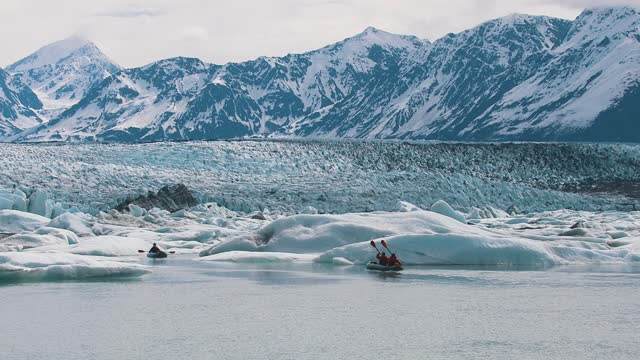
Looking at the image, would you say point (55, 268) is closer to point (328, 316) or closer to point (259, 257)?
point (259, 257)

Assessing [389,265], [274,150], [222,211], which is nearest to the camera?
[389,265]

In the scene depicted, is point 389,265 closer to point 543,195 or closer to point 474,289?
point 474,289

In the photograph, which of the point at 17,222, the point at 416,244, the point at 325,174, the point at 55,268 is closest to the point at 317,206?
the point at 325,174

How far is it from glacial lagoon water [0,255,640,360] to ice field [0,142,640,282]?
3.83m

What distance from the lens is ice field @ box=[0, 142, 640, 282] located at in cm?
3762

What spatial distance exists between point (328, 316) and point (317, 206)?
52550 mm

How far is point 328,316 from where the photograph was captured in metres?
23.6

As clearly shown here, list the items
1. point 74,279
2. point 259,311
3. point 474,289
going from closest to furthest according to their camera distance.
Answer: point 259,311, point 474,289, point 74,279

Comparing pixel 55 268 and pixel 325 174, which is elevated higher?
pixel 325 174

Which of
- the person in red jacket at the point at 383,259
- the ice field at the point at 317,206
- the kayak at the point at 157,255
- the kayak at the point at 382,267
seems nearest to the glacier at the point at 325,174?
the ice field at the point at 317,206

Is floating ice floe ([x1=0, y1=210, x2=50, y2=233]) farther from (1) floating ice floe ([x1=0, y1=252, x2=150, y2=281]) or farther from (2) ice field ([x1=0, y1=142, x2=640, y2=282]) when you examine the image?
(1) floating ice floe ([x1=0, y1=252, x2=150, y2=281])

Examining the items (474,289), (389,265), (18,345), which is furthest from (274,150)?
(18,345)

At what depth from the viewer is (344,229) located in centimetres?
4000

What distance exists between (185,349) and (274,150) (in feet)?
256
